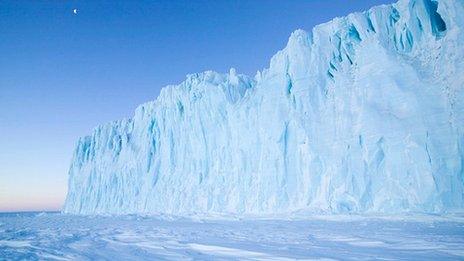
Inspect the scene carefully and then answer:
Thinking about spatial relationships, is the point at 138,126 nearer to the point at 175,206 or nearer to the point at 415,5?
the point at 175,206

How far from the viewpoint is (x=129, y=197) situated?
35438 mm

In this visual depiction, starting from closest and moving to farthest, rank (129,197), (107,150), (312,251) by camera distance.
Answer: (312,251) < (129,197) < (107,150)

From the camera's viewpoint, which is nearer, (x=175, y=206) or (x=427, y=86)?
(x=427, y=86)

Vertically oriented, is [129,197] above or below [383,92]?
below

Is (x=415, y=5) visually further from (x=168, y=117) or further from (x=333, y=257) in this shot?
(x=168, y=117)

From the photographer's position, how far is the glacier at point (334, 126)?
16.5 m

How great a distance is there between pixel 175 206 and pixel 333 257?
2447cm

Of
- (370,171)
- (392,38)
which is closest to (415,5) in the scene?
(392,38)

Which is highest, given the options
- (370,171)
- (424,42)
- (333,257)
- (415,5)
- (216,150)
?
(415,5)

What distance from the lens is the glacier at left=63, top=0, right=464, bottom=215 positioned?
54.2ft

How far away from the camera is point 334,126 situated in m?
20.3

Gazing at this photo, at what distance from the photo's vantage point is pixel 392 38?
19.3 metres

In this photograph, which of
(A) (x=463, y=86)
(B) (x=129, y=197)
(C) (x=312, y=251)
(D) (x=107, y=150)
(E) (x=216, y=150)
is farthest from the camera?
(D) (x=107, y=150)

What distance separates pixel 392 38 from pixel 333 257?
54.4ft
